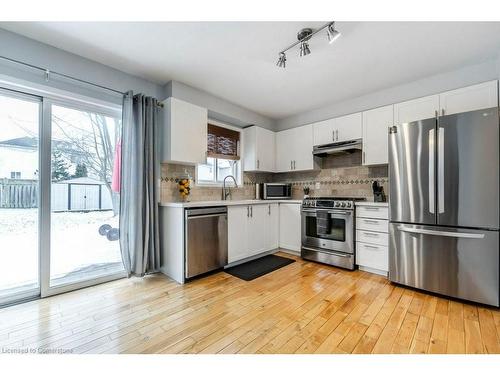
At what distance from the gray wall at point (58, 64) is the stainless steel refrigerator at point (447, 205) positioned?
315cm

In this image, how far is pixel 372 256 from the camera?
286 cm

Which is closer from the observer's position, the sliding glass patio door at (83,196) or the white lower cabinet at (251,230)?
the sliding glass patio door at (83,196)

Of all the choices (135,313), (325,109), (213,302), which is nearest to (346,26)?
(325,109)

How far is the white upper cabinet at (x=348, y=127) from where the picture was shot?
3264 mm

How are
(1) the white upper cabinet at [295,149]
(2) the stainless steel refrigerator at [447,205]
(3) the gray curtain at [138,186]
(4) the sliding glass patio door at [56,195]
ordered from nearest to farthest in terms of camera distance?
(2) the stainless steel refrigerator at [447,205] → (4) the sliding glass patio door at [56,195] → (3) the gray curtain at [138,186] → (1) the white upper cabinet at [295,149]

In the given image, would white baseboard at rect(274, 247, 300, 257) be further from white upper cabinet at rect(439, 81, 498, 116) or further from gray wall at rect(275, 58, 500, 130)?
white upper cabinet at rect(439, 81, 498, 116)

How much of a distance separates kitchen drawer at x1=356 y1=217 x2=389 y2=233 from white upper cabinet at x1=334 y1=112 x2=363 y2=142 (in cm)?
121

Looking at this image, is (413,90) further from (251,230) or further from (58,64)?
(58,64)

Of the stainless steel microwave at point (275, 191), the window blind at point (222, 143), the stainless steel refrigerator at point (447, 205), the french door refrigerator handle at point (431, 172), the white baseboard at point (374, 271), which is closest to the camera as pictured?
the stainless steel refrigerator at point (447, 205)

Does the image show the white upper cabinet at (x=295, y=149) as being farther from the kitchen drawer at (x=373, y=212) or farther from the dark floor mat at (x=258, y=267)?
the dark floor mat at (x=258, y=267)

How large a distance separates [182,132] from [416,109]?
117 inches

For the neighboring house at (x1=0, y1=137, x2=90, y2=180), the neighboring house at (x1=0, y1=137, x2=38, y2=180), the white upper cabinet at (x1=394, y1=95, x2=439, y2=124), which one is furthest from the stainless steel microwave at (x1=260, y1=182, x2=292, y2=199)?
the neighboring house at (x1=0, y1=137, x2=38, y2=180)

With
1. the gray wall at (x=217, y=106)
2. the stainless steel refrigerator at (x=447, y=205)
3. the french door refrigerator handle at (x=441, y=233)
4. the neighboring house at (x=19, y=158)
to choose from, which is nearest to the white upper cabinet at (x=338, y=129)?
the stainless steel refrigerator at (x=447, y=205)

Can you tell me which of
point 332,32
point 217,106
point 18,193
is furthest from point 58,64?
point 332,32
